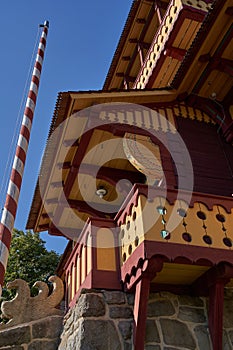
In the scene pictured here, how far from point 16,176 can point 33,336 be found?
222cm

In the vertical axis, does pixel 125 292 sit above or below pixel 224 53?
below

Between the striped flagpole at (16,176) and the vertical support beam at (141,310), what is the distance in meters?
1.53

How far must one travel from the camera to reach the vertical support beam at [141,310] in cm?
453

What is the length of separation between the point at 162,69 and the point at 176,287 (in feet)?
17.6

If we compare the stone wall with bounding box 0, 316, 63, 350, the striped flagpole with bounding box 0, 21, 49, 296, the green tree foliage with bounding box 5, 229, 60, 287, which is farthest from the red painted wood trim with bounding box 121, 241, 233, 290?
the green tree foliage with bounding box 5, 229, 60, 287

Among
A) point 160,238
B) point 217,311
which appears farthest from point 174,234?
point 217,311

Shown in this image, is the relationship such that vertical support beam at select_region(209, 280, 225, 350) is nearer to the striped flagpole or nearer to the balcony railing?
the balcony railing

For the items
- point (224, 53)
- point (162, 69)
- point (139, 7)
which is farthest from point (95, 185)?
point (139, 7)

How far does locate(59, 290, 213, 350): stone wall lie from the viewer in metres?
4.64

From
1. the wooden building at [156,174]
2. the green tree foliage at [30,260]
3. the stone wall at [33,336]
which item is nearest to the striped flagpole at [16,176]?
the wooden building at [156,174]

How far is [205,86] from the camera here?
25.7 feet

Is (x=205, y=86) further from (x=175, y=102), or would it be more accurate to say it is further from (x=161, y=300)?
(x=161, y=300)

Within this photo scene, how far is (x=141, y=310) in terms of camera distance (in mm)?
4629

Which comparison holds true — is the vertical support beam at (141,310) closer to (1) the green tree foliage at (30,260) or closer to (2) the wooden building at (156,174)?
(2) the wooden building at (156,174)
